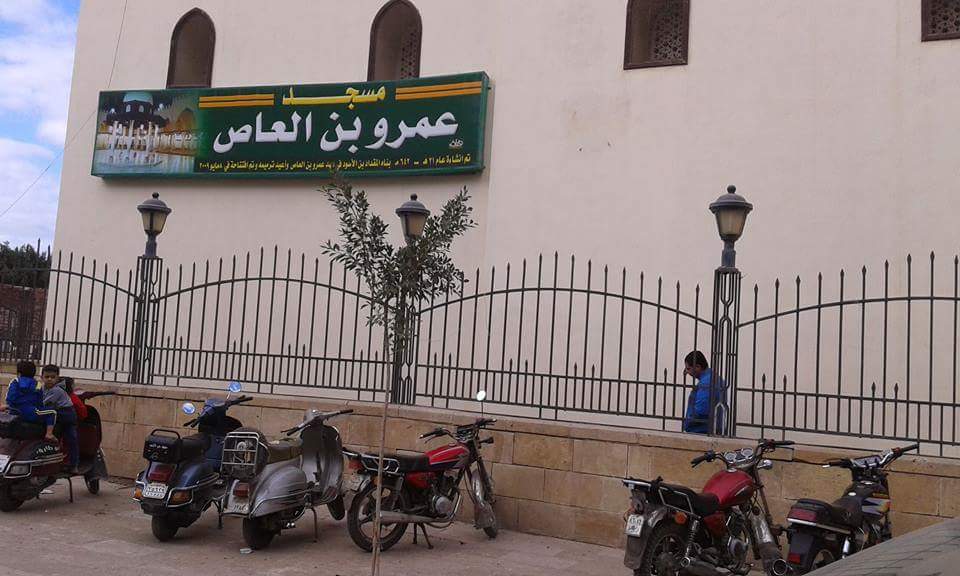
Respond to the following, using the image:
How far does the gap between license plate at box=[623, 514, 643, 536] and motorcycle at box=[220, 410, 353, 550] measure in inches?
99.1

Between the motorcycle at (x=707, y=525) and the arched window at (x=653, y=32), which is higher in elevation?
the arched window at (x=653, y=32)

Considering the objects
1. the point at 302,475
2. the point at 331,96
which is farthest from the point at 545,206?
the point at 302,475

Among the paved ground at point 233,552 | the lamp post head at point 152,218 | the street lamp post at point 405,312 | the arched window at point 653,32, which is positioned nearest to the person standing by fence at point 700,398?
the paved ground at point 233,552

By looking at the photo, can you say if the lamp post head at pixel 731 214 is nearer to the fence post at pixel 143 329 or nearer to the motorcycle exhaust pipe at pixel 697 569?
the motorcycle exhaust pipe at pixel 697 569

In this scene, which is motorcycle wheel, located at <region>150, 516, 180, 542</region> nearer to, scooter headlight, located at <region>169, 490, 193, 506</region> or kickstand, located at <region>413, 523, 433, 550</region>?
scooter headlight, located at <region>169, 490, 193, 506</region>

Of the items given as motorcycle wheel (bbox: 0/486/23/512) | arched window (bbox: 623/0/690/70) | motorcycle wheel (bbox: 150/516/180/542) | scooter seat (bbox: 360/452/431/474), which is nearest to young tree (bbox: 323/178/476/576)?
scooter seat (bbox: 360/452/431/474)

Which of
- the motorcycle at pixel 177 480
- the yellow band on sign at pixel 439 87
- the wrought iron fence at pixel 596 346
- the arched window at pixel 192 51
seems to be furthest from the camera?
the arched window at pixel 192 51

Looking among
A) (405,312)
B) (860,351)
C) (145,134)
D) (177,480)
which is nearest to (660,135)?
(860,351)

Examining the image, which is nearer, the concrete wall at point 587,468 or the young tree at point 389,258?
the young tree at point 389,258

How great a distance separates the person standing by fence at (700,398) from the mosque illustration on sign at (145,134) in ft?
28.4

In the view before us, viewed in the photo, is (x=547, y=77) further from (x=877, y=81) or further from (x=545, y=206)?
(x=877, y=81)

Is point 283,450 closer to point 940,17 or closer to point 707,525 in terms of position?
point 707,525

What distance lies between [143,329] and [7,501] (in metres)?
2.44

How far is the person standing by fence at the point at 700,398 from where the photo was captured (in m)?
7.52
